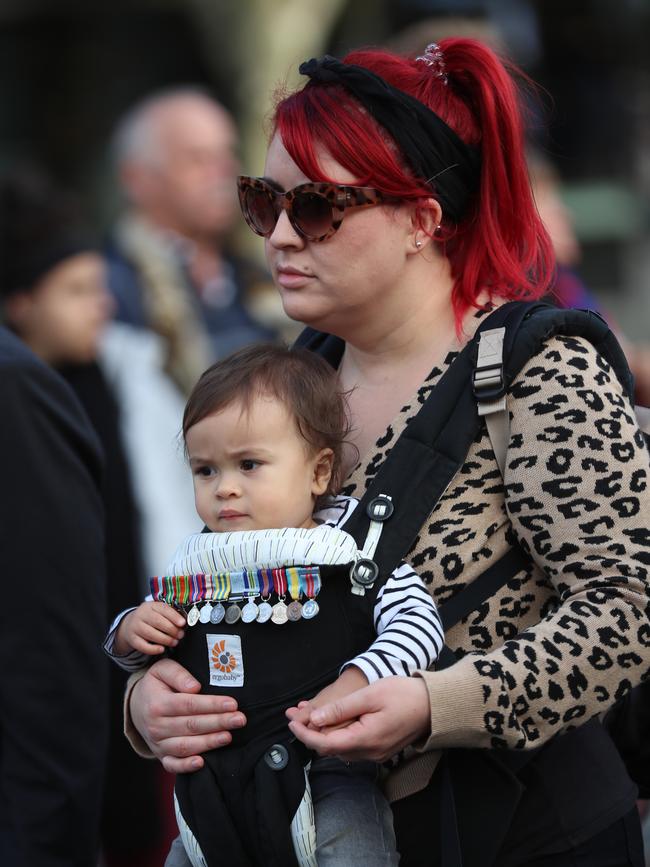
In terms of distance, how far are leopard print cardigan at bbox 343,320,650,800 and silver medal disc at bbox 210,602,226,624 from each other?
33cm

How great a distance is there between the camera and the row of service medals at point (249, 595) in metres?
2.23

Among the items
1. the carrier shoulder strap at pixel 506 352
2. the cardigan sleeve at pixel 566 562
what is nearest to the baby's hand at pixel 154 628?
the cardigan sleeve at pixel 566 562

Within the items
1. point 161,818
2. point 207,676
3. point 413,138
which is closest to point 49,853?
point 207,676

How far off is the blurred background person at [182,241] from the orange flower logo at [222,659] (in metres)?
3.24

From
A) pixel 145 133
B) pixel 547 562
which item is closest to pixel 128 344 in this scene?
pixel 145 133

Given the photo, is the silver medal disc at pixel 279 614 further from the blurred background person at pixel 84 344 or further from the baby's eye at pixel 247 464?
the blurred background person at pixel 84 344

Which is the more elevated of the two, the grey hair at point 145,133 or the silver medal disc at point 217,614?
the grey hair at point 145,133

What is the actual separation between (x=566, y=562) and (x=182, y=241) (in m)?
4.40

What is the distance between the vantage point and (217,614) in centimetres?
228

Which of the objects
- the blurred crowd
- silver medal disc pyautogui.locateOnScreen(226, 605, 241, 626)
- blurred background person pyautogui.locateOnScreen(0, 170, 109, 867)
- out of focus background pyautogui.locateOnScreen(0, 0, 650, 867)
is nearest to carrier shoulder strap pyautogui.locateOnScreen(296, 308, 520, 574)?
silver medal disc pyautogui.locateOnScreen(226, 605, 241, 626)

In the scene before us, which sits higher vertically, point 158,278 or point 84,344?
point 158,278

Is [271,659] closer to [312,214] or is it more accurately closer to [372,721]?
[372,721]

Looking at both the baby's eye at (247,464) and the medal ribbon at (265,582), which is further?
the baby's eye at (247,464)

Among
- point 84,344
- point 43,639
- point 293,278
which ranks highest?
point 293,278
